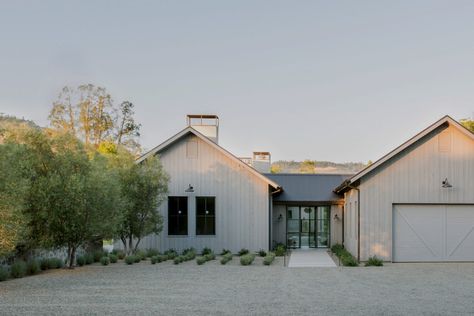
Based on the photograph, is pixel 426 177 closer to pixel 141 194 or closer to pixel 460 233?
pixel 460 233

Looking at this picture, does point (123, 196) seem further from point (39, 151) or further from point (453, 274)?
point (453, 274)

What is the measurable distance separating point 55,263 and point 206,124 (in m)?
11.1

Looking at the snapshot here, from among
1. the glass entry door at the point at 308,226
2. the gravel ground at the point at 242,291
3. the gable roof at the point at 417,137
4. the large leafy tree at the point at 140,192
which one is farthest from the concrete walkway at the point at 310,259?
the large leafy tree at the point at 140,192

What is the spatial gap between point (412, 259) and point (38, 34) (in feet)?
60.2

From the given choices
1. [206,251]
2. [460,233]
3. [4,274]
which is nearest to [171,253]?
[206,251]

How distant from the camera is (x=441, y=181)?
2073 centimetres

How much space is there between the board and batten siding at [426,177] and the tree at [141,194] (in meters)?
8.45

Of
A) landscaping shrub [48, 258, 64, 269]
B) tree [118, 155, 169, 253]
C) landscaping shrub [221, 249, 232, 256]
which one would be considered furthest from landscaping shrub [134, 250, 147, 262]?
landscaping shrub [221, 249, 232, 256]

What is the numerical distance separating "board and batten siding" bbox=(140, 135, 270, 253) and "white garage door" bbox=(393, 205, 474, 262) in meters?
6.41

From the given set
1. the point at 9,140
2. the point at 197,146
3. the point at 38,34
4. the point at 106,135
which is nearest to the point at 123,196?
the point at 197,146

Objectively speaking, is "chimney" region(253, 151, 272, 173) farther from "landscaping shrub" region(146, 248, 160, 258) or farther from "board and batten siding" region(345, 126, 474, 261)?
"board and batten siding" region(345, 126, 474, 261)

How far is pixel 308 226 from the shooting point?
2873cm

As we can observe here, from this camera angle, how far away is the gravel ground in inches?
421

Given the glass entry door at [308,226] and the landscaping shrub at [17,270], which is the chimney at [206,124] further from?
the landscaping shrub at [17,270]
